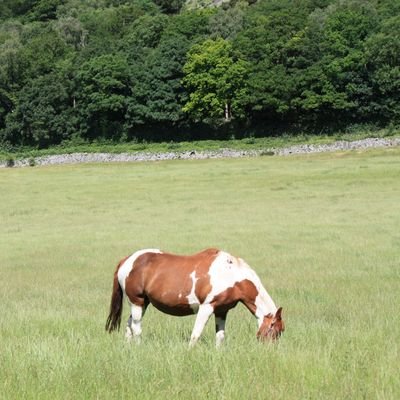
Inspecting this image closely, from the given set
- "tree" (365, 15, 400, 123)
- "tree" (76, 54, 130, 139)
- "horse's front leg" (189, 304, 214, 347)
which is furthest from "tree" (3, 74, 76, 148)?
"horse's front leg" (189, 304, 214, 347)

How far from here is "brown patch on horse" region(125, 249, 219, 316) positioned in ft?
26.4

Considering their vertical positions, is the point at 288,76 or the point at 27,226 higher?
the point at 288,76

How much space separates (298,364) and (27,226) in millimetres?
30631

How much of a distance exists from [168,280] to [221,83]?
8692 cm

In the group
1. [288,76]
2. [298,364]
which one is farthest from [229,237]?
[288,76]

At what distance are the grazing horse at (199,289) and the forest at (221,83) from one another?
3172 inches

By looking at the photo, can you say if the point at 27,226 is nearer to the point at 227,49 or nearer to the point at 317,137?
the point at 317,137

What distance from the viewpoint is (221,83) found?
3666 inches

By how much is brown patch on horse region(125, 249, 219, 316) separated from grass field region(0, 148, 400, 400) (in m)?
0.52

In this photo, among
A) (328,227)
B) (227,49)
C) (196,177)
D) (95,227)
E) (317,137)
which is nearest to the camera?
(328,227)

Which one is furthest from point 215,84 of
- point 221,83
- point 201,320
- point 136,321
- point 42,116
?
point 201,320

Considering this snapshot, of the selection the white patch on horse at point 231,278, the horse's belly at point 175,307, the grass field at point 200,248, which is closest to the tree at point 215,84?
the grass field at point 200,248

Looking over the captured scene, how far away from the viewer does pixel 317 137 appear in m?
82.9

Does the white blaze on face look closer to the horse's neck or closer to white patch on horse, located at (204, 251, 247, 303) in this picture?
white patch on horse, located at (204, 251, 247, 303)
